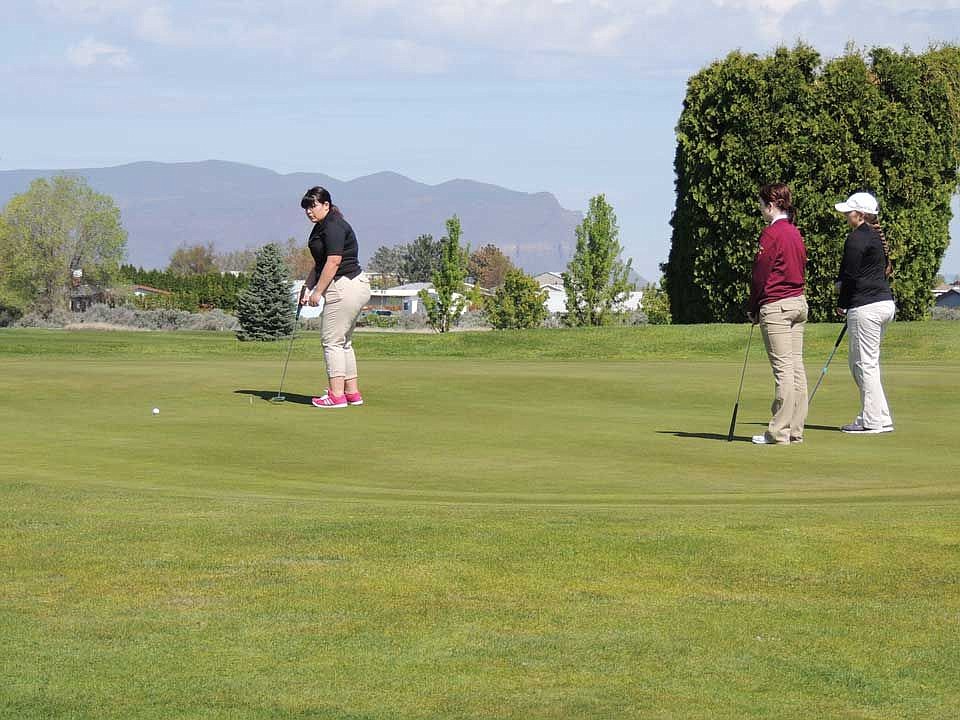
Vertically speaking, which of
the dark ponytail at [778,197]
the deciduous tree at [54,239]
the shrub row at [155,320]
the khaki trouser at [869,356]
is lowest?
the shrub row at [155,320]

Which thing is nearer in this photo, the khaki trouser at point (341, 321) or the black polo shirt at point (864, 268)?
the black polo shirt at point (864, 268)

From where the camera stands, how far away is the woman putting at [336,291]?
14.5 meters

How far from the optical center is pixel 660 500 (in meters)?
8.54

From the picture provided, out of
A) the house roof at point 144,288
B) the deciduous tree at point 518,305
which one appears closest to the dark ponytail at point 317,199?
the deciduous tree at point 518,305

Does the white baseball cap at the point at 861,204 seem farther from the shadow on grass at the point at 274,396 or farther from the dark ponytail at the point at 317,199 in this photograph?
the shadow on grass at the point at 274,396

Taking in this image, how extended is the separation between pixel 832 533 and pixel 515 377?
10954 millimetres

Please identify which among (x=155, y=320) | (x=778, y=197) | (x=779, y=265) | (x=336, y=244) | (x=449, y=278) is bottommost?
(x=155, y=320)

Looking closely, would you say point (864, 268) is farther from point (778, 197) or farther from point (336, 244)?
point (336, 244)

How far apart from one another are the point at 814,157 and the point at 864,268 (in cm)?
2610

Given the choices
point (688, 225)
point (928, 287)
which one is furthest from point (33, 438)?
point (928, 287)

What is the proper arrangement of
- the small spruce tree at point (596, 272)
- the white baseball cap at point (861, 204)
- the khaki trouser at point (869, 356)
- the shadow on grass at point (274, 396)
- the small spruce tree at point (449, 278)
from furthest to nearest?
the small spruce tree at point (449, 278) → the small spruce tree at point (596, 272) → the shadow on grass at point (274, 396) → the white baseball cap at point (861, 204) → the khaki trouser at point (869, 356)

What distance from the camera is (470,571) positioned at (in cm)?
610

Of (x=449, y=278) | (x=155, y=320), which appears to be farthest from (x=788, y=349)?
(x=155, y=320)

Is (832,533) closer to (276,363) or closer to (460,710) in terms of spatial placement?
(460,710)
